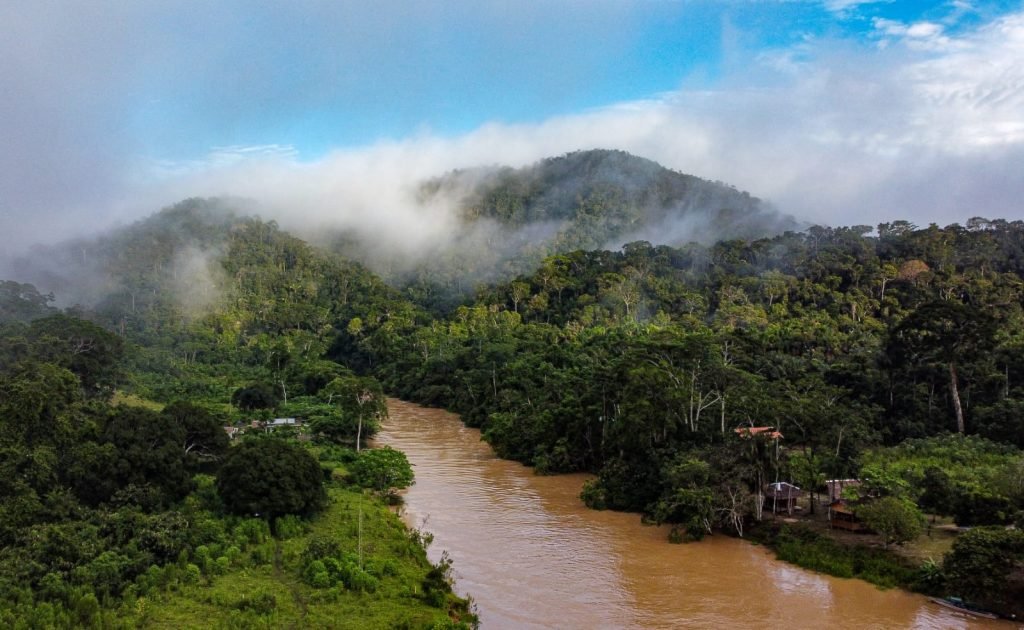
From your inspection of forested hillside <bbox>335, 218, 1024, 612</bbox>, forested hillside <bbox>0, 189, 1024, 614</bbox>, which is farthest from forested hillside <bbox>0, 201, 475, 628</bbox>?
forested hillside <bbox>335, 218, 1024, 612</bbox>

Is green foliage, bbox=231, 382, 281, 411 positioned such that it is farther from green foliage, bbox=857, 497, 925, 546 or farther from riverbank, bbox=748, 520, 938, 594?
green foliage, bbox=857, 497, 925, 546

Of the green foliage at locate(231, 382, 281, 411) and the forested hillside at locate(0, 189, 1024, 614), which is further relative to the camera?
the green foliage at locate(231, 382, 281, 411)

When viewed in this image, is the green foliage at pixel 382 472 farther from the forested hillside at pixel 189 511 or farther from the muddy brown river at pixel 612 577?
the muddy brown river at pixel 612 577

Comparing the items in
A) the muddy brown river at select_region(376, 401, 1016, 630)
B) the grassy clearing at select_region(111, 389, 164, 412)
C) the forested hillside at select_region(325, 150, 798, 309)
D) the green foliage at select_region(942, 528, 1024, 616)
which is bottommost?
the muddy brown river at select_region(376, 401, 1016, 630)

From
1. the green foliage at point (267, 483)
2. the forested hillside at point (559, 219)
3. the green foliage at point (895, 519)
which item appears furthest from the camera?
the forested hillside at point (559, 219)

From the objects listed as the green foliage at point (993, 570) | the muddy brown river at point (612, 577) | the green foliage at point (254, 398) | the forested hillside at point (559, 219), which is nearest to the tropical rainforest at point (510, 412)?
the green foliage at point (993, 570)

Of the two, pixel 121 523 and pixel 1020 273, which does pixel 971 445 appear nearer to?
pixel 121 523

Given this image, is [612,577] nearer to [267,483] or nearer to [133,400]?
[267,483]
